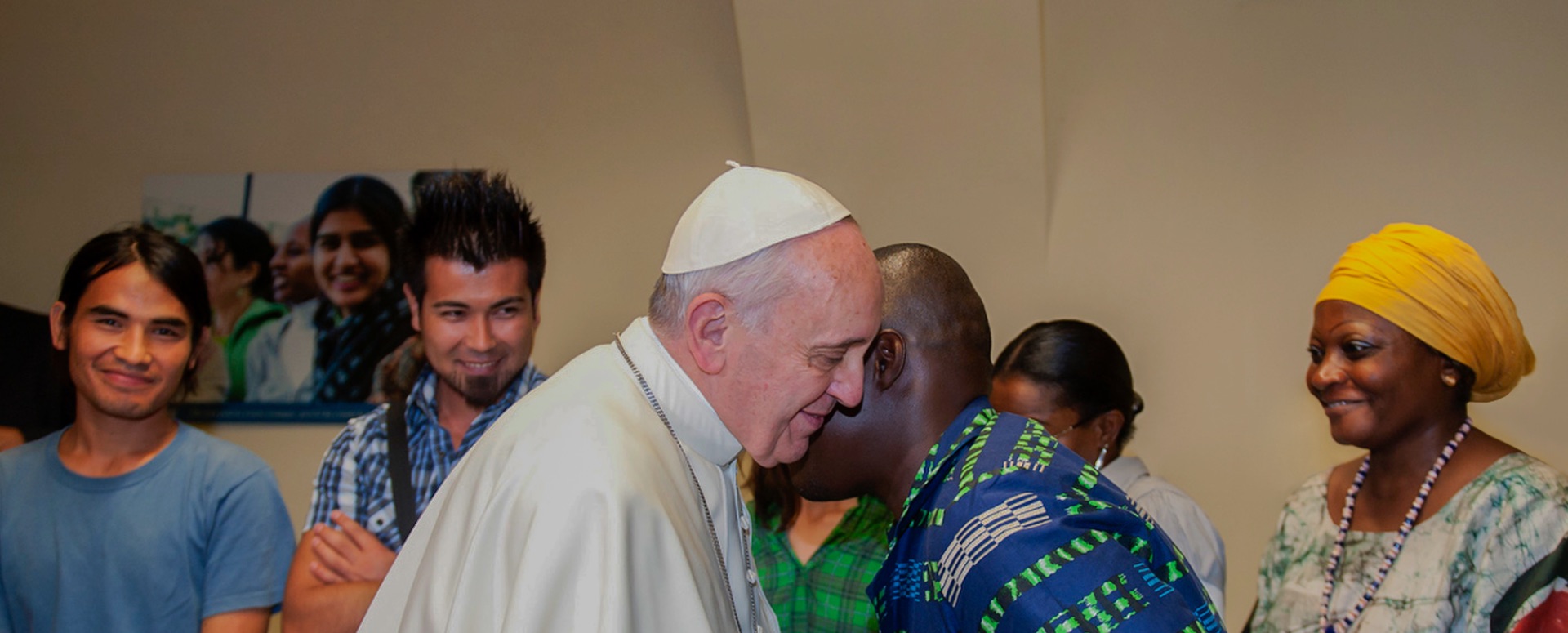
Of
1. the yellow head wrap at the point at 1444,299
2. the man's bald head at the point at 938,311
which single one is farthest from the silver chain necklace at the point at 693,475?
the yellow head wrap at the point at 1444,299

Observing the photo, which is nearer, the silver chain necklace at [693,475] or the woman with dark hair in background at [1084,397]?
the silver chain necklace at [693,475]

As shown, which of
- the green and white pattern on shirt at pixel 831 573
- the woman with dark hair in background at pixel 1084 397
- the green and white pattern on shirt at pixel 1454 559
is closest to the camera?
the green and white pattern on shirt at pixel 1454 559

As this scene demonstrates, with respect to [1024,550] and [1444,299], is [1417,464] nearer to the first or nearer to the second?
[1444,299]

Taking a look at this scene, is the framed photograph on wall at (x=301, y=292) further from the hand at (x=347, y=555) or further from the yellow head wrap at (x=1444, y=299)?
the yellow head wrap at (x=1444, y=299)

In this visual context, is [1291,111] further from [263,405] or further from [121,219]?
[121,219]

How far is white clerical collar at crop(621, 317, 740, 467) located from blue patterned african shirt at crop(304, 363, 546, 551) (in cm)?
106

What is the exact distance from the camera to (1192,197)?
456 centimetres

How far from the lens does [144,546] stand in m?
2.89

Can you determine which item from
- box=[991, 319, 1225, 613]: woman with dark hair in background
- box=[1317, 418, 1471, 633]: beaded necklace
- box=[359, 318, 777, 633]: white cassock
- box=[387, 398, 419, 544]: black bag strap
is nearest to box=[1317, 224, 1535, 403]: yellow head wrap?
box=[1317, 418, 1471, 633]: beaded necklace

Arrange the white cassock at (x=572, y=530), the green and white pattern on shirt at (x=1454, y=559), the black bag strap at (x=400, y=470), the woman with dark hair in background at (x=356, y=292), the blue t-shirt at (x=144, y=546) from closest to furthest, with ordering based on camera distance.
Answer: the white cassock at (x=572, y=530) < the green and white pattern on shirt at (x=1454, y=559) < the black bag strap at (x=400, y=470) < the blue t-shirt at (x=144, y=546) < the woman with dark hair in background at (x=356, y=292)

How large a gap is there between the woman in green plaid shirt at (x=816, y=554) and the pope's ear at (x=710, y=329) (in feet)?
4.36

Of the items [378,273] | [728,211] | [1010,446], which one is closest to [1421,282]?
[1010,446]

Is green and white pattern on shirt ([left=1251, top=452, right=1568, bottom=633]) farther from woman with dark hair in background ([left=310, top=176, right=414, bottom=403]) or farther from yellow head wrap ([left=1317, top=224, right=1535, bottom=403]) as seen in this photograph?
woman with dark hair in background ([left=310, top=176, right=414, bottom=403])

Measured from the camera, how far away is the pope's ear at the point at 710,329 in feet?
5.81
